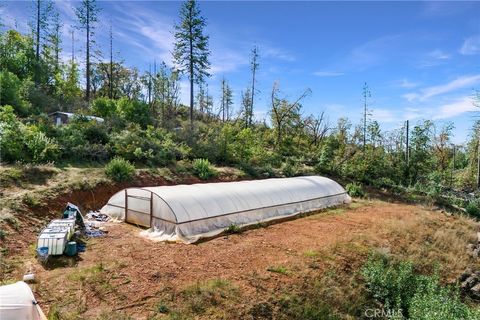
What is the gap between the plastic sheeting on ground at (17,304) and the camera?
14.6 feet

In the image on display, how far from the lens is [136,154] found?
1653 centimetres

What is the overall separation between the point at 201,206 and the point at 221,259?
8.48ft

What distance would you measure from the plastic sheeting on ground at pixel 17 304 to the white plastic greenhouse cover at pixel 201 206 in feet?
15.7

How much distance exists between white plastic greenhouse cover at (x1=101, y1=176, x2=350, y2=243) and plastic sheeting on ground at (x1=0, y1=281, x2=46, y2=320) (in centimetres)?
479

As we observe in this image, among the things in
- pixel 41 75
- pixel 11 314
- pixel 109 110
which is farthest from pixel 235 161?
pixel 41 75

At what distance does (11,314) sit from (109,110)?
2305 centimetres

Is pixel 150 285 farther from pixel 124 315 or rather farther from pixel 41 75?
pixel 41 75

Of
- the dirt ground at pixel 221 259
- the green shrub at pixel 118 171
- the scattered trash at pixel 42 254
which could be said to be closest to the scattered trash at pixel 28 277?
the dirt ground at pixel 221 259

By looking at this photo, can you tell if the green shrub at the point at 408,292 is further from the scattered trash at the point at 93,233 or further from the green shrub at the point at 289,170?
the green shrub at the point at 289,170

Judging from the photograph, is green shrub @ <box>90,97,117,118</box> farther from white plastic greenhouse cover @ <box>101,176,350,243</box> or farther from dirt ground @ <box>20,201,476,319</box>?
dirt ground @ <box>20,201,476,319</box>

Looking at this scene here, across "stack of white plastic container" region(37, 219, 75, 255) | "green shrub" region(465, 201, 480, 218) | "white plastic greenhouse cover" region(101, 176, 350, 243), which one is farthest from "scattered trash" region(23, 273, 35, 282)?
"green shrub" region(465, 201, 480, 218)

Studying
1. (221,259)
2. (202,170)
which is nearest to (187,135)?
(202,170)

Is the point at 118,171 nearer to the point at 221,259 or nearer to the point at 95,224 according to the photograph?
the point at 95,224

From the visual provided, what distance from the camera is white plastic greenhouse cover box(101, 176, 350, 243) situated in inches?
389
